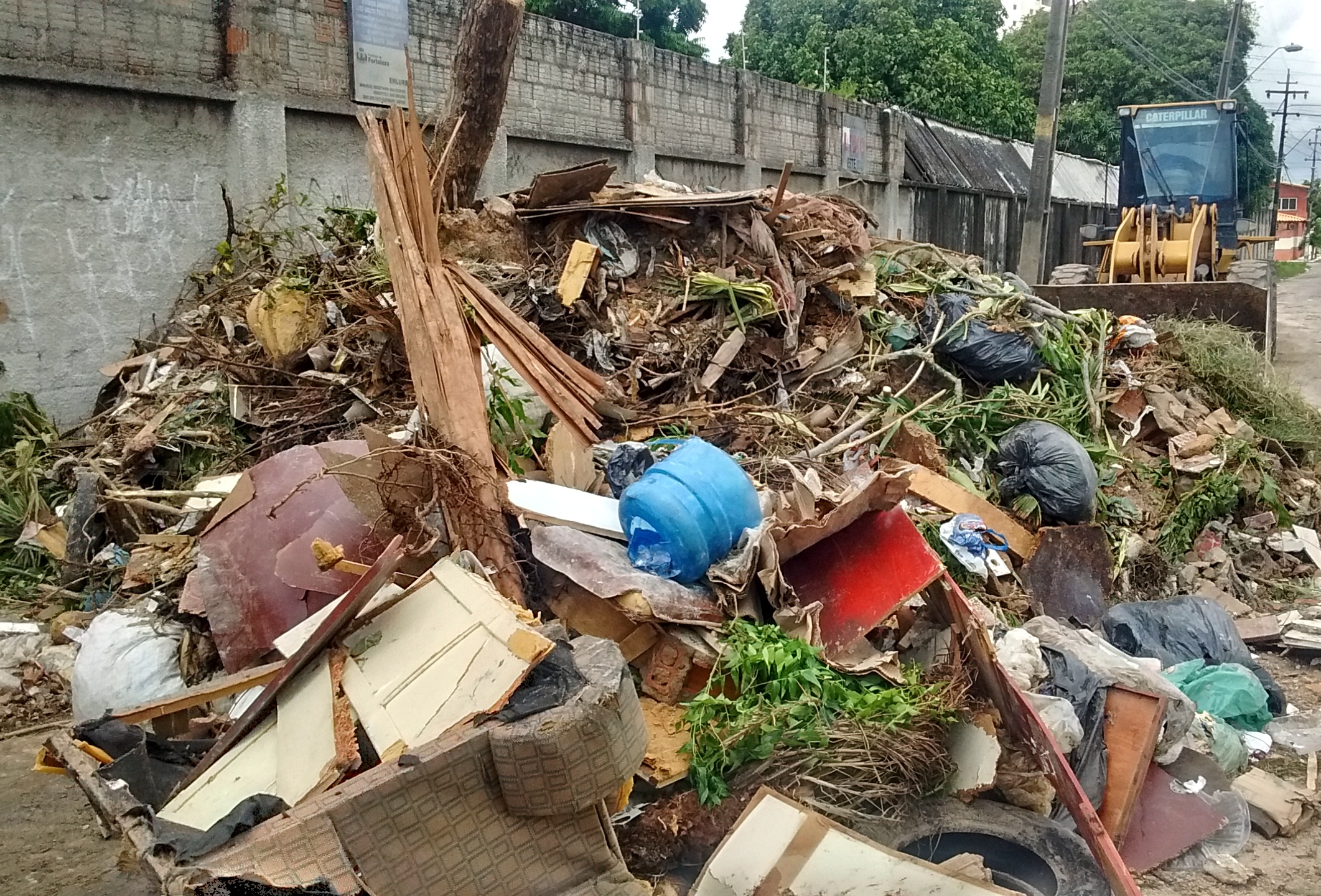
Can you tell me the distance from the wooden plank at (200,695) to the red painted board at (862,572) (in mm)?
1925

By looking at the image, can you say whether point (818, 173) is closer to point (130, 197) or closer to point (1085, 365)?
point (1085, 365)

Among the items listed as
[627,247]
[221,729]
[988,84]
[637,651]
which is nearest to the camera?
[221,729]

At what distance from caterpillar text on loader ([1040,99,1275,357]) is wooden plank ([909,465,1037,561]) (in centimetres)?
418

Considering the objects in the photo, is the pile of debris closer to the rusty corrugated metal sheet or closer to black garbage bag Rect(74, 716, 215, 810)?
black garbage bag Rect(74, 716, 215, 810)

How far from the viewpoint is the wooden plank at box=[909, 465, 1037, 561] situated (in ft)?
16.6

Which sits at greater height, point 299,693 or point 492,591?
point 492,591

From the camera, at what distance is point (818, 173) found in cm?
1422

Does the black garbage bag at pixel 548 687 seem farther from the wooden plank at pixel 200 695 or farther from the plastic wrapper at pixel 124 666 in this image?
the plastic wrapper at pixel 124 666

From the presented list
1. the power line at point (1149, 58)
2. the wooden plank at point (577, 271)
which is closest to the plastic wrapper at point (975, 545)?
the wooden plank at point (577, 271)

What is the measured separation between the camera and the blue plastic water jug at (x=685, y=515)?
11.5 feet

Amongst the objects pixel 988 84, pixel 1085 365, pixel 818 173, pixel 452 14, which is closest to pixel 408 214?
pixel 1085 365

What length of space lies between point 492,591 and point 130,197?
17.3ft

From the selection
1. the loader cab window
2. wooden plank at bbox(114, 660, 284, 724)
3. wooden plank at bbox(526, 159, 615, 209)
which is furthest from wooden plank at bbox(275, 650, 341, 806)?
the loader cab window

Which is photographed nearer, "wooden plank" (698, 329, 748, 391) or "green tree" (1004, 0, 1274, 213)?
"wooden plank" (698, 329, 748, 391)
